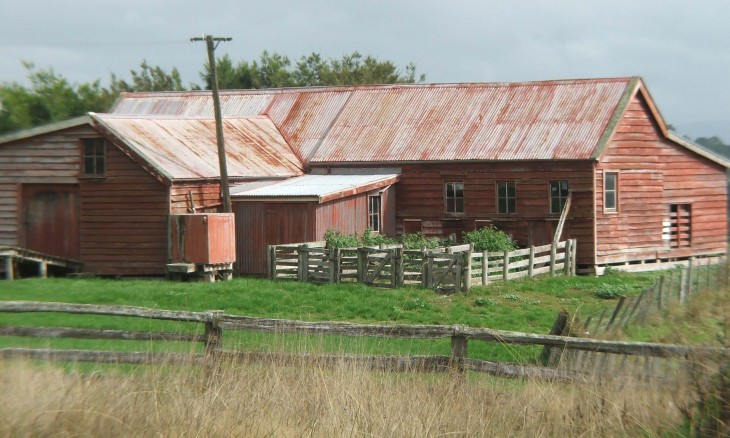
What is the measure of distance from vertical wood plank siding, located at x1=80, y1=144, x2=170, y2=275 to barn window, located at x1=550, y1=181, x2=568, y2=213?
11.5m

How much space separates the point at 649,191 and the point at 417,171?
289 inches

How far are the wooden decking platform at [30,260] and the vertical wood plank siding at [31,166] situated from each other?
1.32m

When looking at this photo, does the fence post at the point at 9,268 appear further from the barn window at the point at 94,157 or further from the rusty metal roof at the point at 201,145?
the rusty metal roof at the point at 201,145

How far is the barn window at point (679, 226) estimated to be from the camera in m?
35.3

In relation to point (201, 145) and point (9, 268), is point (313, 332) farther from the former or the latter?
point (201, 145)

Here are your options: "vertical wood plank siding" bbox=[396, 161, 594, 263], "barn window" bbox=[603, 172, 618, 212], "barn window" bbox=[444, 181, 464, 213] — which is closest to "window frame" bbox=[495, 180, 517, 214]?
"vertical wood plank siding" bbox=[396, 161, 594, 263]

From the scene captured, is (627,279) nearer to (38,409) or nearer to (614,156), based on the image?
(614,156)

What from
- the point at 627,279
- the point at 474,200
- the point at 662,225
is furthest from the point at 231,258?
the point at 662,225

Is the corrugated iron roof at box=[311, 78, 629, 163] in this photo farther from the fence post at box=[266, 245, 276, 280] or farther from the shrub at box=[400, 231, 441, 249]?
the fence post at box=[266, 245, 276, 280]

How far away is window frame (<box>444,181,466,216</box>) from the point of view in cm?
3459

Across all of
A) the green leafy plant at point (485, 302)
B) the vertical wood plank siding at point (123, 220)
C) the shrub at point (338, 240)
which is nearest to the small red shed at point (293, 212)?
the shrub at point (338, 240)

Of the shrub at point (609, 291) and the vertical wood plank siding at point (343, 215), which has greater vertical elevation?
the vertical wood plank siding at point (343, 215)

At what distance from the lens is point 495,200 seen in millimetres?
33906

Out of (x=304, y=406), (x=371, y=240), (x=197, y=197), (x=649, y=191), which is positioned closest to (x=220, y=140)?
(x=197, y=197)
